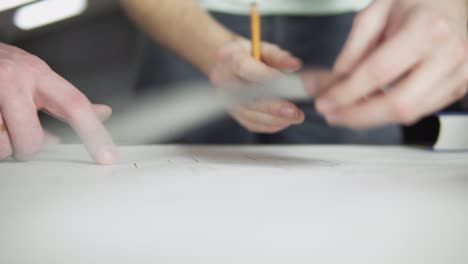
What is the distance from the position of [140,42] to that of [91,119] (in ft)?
0.89

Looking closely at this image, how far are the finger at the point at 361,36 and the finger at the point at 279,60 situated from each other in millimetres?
72

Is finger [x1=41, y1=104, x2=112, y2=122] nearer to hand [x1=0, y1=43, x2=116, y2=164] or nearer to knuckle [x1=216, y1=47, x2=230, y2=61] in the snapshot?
hand [x1=0, y1=43, x2=116, y2=164]

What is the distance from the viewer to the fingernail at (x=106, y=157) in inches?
11.2

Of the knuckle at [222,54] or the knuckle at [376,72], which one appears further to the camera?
the knuckle at [222,54]

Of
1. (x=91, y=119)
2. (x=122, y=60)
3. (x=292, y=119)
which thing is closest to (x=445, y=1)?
(x=292, y=119)

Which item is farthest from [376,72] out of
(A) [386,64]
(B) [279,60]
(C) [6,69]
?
(C) [6,69]

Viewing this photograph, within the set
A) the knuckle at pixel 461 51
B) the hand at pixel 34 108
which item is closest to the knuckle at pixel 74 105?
the hand at pixel 34 108

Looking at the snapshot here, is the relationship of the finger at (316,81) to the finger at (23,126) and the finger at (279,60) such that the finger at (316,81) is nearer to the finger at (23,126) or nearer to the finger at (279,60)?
the finger at (279,60)

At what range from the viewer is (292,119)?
1.04 feet

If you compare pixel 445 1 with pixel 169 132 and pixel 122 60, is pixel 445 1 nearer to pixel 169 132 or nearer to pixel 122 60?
pixel 169 132

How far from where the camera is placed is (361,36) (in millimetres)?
255

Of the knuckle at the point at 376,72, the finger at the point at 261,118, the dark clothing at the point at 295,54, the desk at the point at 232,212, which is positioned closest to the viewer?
the desk at the point at 232,212

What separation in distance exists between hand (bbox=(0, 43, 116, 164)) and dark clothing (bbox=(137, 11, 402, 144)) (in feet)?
0.60

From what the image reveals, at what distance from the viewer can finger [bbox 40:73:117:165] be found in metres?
0.28
